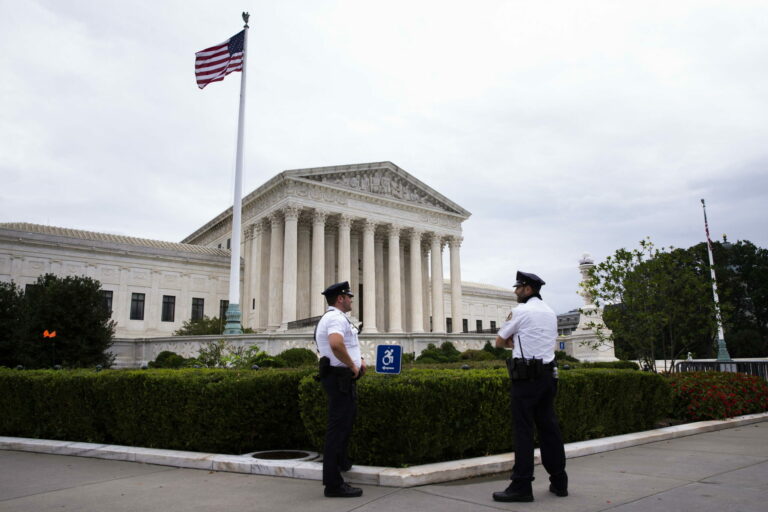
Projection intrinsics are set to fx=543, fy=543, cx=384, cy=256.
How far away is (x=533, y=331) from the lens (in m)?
6.46

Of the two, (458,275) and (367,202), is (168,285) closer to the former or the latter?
(367,202)

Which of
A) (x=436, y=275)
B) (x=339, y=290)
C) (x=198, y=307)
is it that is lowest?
(x=339, y=290)

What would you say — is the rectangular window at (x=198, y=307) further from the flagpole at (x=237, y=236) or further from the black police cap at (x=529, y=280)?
the black police cap at (x=529, y=280)

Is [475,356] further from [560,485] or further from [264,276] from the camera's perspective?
[264,276]

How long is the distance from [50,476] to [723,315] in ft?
65.2

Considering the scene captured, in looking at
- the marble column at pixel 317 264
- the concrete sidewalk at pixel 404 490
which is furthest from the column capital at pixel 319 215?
the concrete sidewalk at pixel 404 490

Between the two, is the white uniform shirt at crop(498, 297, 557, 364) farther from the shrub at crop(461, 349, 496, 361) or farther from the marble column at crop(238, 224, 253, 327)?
the marble column at crop(238, 224, 253, 327)

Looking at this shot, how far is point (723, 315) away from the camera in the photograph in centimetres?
1877

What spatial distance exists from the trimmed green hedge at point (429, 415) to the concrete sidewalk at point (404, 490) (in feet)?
2.17

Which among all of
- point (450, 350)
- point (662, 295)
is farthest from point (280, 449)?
point (450, 350)

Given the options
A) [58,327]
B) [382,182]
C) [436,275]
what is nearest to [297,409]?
[58,327]

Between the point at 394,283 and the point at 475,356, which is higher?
the point at 394,283

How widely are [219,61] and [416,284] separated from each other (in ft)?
104

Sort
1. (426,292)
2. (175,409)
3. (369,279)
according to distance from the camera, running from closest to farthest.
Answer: (175,409)
(369,279)
(426,292)
